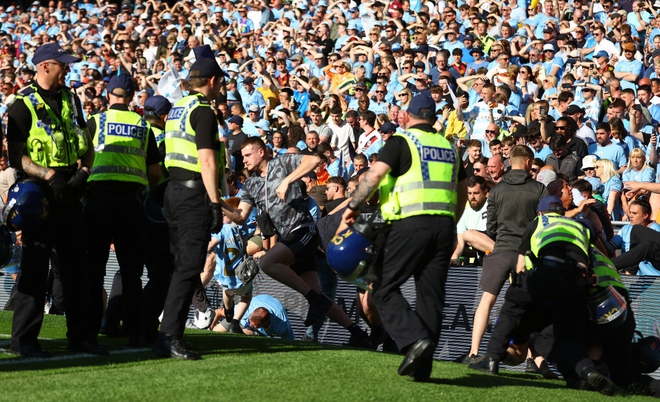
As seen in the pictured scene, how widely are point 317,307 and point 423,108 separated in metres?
3.00

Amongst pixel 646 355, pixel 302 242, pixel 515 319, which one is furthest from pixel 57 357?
pixel 646 355

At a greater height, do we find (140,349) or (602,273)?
(602,273)

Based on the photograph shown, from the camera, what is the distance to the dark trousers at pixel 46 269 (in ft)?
24.2

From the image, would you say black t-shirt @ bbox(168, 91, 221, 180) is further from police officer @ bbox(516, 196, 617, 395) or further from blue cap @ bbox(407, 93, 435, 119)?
police officer @ bbox(516, 196, 617, 395)

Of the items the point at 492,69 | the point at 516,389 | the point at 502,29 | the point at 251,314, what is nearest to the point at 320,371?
the point at 516,389

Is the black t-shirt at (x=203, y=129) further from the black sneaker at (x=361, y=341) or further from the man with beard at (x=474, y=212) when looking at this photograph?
the man with beard at (x=474, y=212)

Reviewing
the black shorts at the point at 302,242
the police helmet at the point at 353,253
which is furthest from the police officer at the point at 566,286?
the black shorts at the point at 302,242

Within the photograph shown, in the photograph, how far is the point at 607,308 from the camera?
775cm

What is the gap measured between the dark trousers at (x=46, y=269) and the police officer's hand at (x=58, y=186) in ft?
0.14

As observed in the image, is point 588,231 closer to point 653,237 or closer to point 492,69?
point 653,237

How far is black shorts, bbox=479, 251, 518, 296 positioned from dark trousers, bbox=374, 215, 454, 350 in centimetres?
244

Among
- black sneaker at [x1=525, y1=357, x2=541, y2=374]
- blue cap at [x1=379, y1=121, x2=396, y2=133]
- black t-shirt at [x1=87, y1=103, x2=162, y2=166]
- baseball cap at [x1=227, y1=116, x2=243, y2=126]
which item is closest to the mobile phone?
blue cap at [x1=379, y1=121, x2=396, y2=133]

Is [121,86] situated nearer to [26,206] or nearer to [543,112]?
[26,206]

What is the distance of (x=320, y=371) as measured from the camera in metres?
7.12
